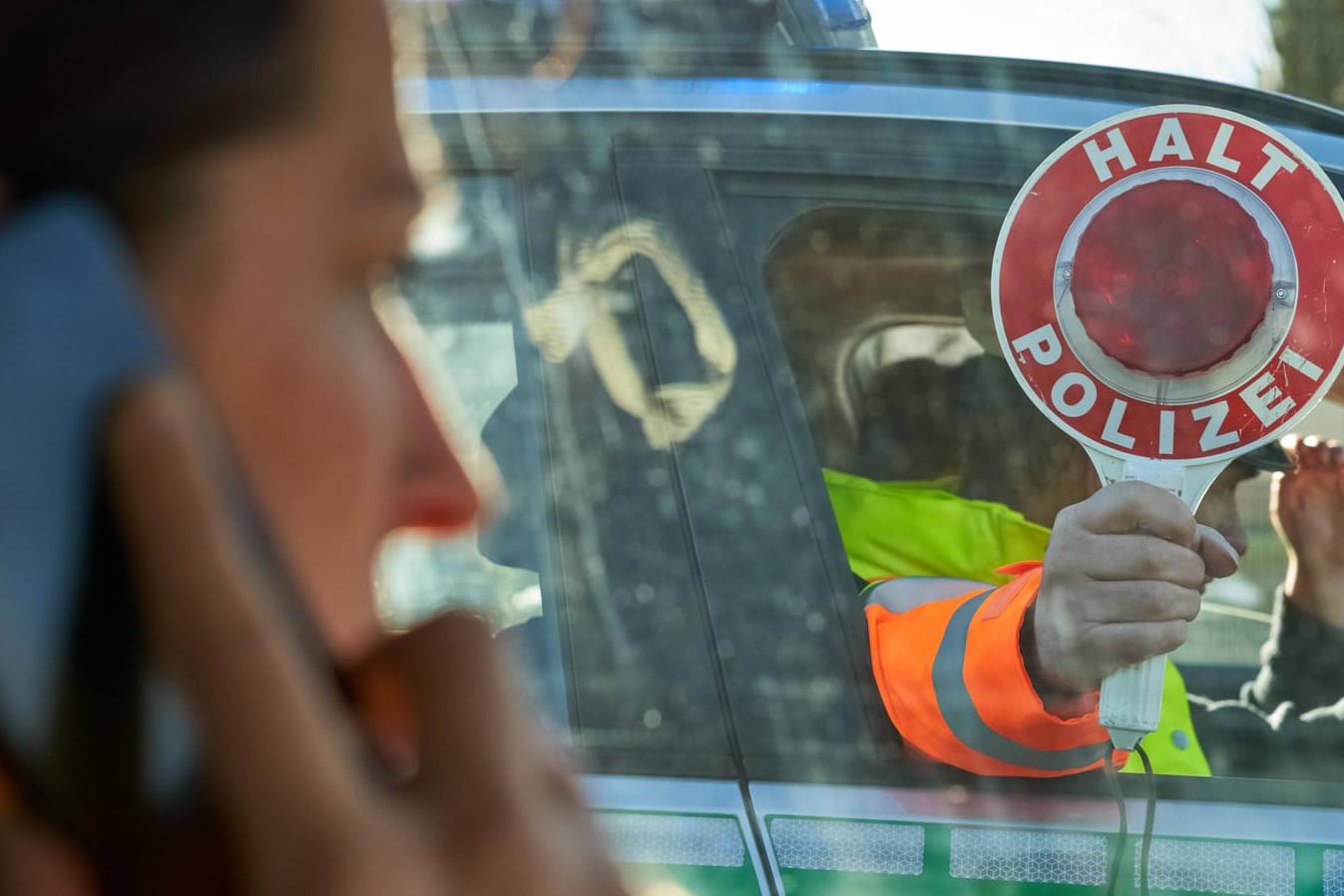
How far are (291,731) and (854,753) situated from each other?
4.35 ft

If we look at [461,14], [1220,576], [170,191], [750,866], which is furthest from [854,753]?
[170,191]

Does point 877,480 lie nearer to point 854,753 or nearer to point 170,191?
point 854,753

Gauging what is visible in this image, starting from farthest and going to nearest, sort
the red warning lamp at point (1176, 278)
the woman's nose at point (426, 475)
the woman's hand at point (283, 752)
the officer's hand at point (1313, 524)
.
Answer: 1. the officer's hand at point (1313, 524)
2. the red warning lamp at point (1176, 278)
3. the woman's nose at point (426, 475)
4. the woman's hand at point (283, 752)

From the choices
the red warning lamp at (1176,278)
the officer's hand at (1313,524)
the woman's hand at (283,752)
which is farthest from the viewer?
the officer's hand at (1313,524)

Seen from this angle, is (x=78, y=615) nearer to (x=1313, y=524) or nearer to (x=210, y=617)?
(x=210, y=617)

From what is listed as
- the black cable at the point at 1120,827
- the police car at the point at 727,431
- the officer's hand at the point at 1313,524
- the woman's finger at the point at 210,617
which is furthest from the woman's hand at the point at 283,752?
the officer's hand at the point at 1313,524

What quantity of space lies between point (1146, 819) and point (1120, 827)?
0.03m

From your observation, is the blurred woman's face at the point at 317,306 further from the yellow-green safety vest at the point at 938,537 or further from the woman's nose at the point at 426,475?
the yellow-green safety vest at the point at 938,537

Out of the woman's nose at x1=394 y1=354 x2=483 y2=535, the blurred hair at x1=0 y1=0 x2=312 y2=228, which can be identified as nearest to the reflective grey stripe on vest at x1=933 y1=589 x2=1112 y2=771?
the woman's nose at x1=394 y1=354 x2=483 y2=535

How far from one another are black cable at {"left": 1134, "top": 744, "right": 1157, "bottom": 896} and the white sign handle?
31 millimetres

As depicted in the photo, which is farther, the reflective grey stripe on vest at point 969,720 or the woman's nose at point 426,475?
the reflective grey stripe on vest at point 969,720

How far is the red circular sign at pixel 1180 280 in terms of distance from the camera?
159cm

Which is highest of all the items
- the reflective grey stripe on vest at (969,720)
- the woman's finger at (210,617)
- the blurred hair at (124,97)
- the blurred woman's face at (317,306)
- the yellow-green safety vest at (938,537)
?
the blurred hair at (124,97)

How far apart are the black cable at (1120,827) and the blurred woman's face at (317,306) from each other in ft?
4.20
